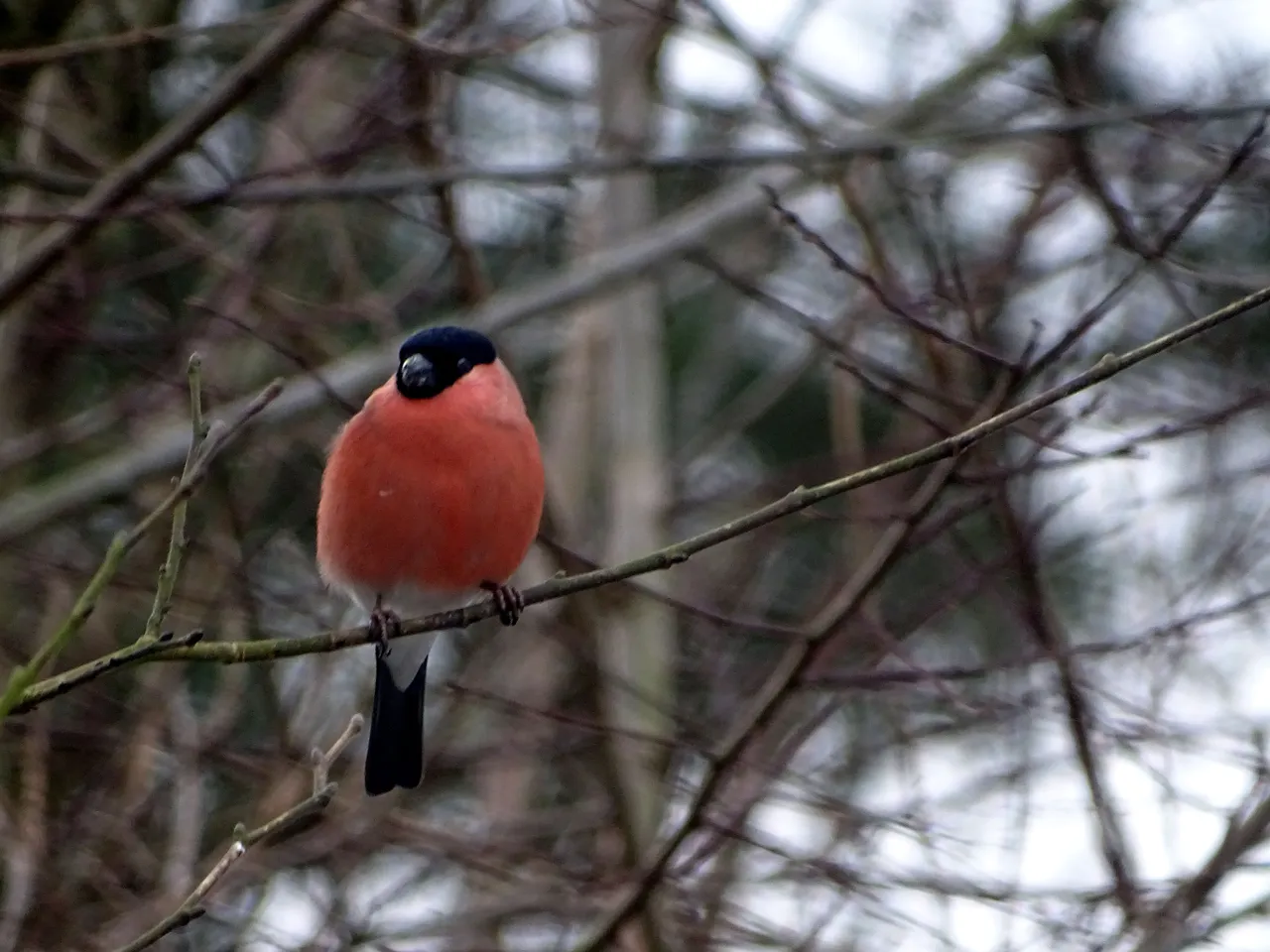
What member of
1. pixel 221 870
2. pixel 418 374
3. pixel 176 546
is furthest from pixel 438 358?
pixel 221 870

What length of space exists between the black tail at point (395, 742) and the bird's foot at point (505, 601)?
1.37 feet

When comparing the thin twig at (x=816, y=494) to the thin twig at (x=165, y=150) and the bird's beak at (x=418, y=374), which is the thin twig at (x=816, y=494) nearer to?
the bird's beak at (x=418, y=374)

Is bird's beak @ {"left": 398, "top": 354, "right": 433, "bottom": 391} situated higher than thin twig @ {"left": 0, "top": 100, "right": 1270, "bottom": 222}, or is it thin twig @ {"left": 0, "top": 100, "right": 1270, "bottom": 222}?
thin twig @ {"left": 0, "top": 100, "right": 1270, "bottom": 222}

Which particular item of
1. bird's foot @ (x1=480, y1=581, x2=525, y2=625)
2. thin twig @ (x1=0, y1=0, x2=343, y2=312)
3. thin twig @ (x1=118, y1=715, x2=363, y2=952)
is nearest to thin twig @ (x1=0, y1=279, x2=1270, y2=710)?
thin twig @ (x1=118, y1=715, x2=363, y2=952)

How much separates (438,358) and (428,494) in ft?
1.18

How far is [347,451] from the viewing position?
3906mm

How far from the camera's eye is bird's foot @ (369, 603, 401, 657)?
10.1 feet

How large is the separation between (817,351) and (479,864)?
2124mm

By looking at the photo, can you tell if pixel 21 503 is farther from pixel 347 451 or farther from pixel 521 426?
pixel 521 426

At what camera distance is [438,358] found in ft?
13.0

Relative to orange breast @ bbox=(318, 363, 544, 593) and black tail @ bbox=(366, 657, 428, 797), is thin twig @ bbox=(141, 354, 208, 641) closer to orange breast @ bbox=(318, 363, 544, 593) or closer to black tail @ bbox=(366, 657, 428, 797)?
orange breast @ bbox=(318, 363, 544, 593)

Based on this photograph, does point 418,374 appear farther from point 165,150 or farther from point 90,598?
point 90,598

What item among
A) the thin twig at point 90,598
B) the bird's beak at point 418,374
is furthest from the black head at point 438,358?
the thin twig at point 90,598

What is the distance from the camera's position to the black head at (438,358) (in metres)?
3.91
